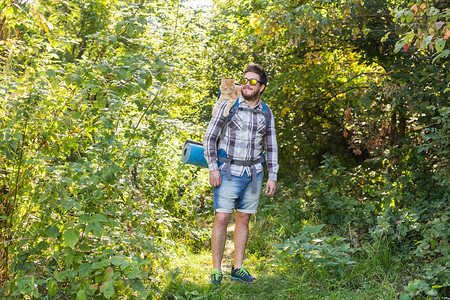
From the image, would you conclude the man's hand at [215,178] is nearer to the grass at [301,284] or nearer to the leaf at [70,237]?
the grass at [301,284]

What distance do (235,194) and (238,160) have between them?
302 millimetres

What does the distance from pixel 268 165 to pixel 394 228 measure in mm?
1492

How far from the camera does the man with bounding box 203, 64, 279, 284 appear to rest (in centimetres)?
414

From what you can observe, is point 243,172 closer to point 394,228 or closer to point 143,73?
point 143,73

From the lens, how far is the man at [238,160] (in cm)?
414

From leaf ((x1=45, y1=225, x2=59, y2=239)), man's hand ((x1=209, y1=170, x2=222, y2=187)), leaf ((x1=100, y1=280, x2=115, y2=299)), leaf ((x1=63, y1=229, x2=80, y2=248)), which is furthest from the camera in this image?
man's hand ((x1=209, y1=170, x2=222, y2=187))

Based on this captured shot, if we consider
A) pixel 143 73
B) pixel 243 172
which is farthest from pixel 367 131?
pixel 143 73

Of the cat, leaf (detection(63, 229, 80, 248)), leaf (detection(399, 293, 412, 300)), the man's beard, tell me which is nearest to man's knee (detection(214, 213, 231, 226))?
the cat

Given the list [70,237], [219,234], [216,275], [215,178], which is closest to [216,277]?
[216,275]

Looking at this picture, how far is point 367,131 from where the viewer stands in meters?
7.28

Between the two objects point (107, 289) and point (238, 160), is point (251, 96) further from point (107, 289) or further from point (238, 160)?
point (107, 289)

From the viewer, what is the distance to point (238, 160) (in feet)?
13.7

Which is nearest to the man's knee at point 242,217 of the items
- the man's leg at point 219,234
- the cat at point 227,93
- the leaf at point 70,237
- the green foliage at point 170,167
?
the man's leg at point 219,234

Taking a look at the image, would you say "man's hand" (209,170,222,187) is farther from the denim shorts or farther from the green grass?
the green grass
